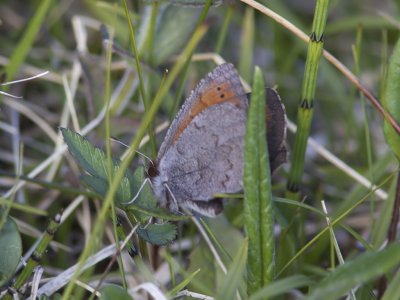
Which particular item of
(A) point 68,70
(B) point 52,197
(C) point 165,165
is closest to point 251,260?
(C) point 165,165

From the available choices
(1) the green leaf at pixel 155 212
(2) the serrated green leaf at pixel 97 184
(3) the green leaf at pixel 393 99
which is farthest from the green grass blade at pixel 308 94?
(2) the serrated green leaf at pixel 97 184

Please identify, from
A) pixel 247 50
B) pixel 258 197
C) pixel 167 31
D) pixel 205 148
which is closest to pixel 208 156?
pixel 205 148

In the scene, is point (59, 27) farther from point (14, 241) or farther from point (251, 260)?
point (251, 260)

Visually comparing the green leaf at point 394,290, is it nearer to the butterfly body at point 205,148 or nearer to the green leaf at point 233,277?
the green leaf at point 233,277

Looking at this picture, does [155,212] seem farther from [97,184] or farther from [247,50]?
[247,50]

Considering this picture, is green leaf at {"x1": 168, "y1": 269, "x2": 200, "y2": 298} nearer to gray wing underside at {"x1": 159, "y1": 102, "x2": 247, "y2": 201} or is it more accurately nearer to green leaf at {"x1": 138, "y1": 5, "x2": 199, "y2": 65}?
gray wing underside at {"x1": 159, "y1": 102, "x2": 247, "y2": 201}

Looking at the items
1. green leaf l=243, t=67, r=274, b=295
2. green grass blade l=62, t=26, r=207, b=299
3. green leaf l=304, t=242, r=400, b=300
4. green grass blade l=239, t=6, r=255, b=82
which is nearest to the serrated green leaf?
green grass blade l=62, t=26, r=207, b=299
